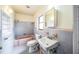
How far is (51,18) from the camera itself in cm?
137

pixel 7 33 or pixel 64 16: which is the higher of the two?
pixel 64 16

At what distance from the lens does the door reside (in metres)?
1.17

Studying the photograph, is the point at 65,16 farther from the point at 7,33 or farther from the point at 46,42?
the point at 7,33

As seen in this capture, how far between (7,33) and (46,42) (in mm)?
583

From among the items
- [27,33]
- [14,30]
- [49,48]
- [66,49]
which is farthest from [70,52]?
[14,30]

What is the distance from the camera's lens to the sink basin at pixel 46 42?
48.4 inches

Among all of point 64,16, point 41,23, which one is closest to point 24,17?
point 41,23

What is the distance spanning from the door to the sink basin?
0.44 metres

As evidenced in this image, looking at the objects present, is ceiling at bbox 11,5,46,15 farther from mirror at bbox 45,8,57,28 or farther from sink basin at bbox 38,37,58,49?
sink basin at bbox 38,37,58,49

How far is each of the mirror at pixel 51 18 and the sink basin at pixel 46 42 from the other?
23 cm

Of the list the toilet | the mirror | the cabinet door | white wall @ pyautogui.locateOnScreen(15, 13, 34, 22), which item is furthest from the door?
the mirror

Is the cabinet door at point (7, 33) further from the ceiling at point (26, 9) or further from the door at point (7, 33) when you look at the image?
the ceiling at point (26, 9)

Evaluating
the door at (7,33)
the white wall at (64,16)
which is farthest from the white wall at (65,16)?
the door at (7,33)
